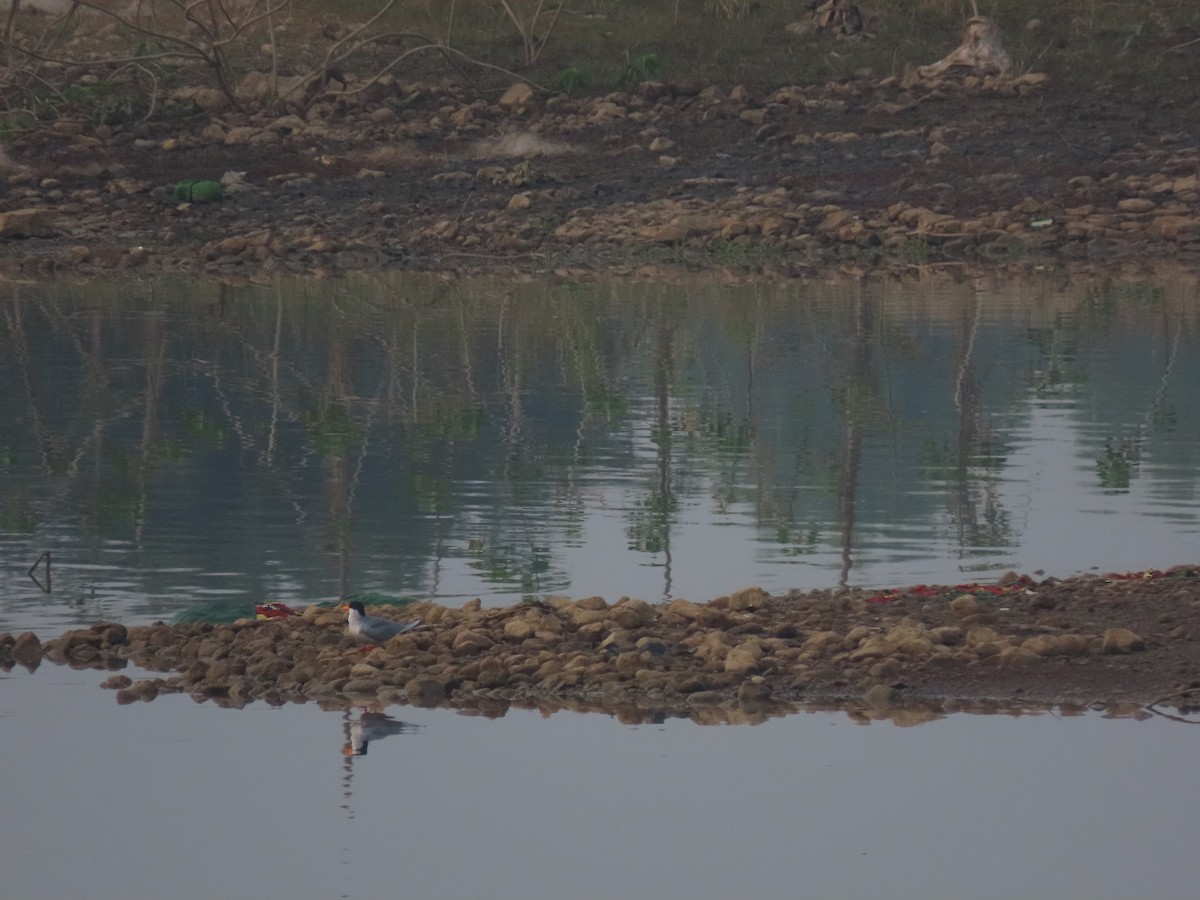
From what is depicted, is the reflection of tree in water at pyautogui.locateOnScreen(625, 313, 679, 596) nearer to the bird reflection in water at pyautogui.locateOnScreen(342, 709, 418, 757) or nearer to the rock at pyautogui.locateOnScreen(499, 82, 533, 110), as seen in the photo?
the bird reflection in water at pyautogui.locateOnScreen(342, 709, 418, 757)

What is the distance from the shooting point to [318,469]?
42.0 feet

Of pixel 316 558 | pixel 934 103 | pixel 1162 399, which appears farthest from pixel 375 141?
pixel 316 558

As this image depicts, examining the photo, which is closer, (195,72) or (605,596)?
(605,596)

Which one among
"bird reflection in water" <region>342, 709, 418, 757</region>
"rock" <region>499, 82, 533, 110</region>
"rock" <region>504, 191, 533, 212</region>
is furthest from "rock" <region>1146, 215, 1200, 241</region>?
"bird reflection in water" <region>342, 709, 418, 757</region>

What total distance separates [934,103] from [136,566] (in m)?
21.8

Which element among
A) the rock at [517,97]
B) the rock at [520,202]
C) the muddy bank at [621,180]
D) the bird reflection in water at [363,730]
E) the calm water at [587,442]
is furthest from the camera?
the rock at [517,97]

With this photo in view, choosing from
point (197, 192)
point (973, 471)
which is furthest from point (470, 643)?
point (197, 192)

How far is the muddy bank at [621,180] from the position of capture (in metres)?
26.5

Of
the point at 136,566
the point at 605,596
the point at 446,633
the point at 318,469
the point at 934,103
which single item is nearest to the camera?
the point at 446,633

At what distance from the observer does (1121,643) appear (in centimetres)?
757

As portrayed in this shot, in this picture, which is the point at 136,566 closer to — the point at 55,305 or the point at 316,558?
the point at 316,558

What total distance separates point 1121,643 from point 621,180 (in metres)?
21.8

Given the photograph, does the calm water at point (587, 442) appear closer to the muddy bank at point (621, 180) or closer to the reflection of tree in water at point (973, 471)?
the reflection of tree in water at point (973, 471)

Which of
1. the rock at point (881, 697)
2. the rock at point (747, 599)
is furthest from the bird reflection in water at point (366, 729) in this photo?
the rock at point (747, 599)
